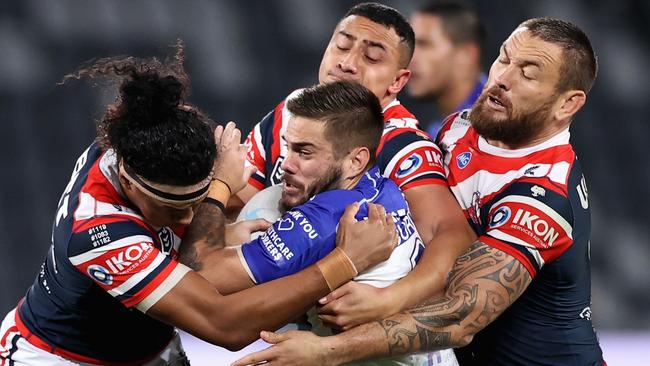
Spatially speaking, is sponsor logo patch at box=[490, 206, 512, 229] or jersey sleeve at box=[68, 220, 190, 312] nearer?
jersey sleeve at box=[68, 220, 190, 312]

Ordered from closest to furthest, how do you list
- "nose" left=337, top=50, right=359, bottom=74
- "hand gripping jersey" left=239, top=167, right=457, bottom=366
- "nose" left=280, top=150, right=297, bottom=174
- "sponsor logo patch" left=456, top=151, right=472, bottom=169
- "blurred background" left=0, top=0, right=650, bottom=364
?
"hand gripping jersey" left=239, top=167, right=457, bottom=366 → "nose" left=280, top=150, right=297, bottom=174 → "sponsor logo patch" left=456, top=151, right=472, bottom=169 → "nose" left=337, top=50, right=359, bottom=74 → "blurred background" left=0, top=0, right=650, bottom=364

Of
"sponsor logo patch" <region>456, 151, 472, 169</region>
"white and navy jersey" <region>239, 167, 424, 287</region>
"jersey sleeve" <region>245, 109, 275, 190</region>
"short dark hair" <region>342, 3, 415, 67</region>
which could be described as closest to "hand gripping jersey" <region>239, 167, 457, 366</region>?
"white and navy jersey" <region>239, 167, 424, 287</region>

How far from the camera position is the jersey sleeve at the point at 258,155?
446cm

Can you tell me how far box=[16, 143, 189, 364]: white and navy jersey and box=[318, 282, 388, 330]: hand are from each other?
481 mm

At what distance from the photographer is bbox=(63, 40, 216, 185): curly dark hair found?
341cm

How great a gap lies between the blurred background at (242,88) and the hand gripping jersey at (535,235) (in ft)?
9.88

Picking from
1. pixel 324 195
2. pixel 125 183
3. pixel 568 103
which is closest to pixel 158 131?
pixel 125 183

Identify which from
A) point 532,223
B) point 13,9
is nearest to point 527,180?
point 532,223

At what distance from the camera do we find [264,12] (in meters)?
7.38

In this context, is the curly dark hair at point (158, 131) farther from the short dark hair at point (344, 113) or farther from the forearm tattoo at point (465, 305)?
the forearm tattoo at point (465, 305)

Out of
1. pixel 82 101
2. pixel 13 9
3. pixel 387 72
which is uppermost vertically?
pixel 387 72

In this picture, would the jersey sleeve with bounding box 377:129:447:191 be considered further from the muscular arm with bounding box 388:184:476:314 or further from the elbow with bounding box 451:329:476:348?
the elbow with bounding box 451:329:476:348

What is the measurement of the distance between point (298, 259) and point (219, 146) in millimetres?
653

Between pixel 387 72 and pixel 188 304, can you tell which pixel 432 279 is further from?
pixel 387 72
